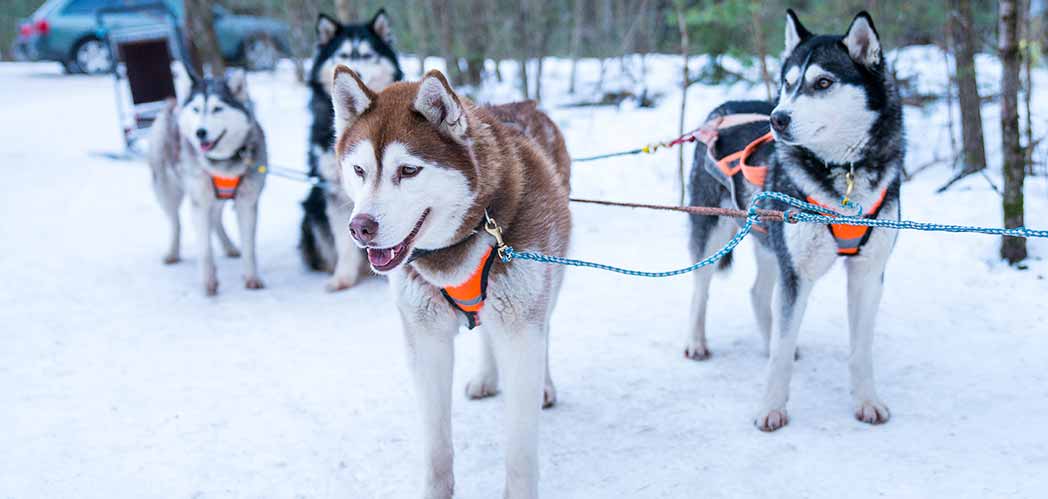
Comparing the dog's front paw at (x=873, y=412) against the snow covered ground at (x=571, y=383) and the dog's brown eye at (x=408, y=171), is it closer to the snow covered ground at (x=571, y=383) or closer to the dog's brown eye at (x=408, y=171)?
the snow covered ground at (x=571, y=383)

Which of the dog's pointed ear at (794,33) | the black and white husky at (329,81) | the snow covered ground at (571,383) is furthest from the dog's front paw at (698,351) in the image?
the black and white husky at (329,81)

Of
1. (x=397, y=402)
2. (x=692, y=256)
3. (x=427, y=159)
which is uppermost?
(x=427, y=159)

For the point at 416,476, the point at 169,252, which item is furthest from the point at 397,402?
the point at 169,252

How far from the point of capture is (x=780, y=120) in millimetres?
2779

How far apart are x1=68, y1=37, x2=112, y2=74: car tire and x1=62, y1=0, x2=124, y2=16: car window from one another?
0.65 m

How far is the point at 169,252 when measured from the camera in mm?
6059

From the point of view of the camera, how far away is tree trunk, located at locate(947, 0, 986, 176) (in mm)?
5473

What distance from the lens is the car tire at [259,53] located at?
16.2m

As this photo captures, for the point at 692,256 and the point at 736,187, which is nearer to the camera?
the point at 736,187

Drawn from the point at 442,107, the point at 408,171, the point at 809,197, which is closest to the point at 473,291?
the point at 408,171

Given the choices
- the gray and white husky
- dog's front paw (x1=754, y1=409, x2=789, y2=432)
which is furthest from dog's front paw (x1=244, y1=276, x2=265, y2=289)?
dog's front paw (x1=754, y1=409, x2=789, y2=432)

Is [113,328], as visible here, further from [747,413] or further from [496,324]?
[747,413]

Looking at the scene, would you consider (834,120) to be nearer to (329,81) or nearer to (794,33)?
(794,33)

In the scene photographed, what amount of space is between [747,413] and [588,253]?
8.61ft
